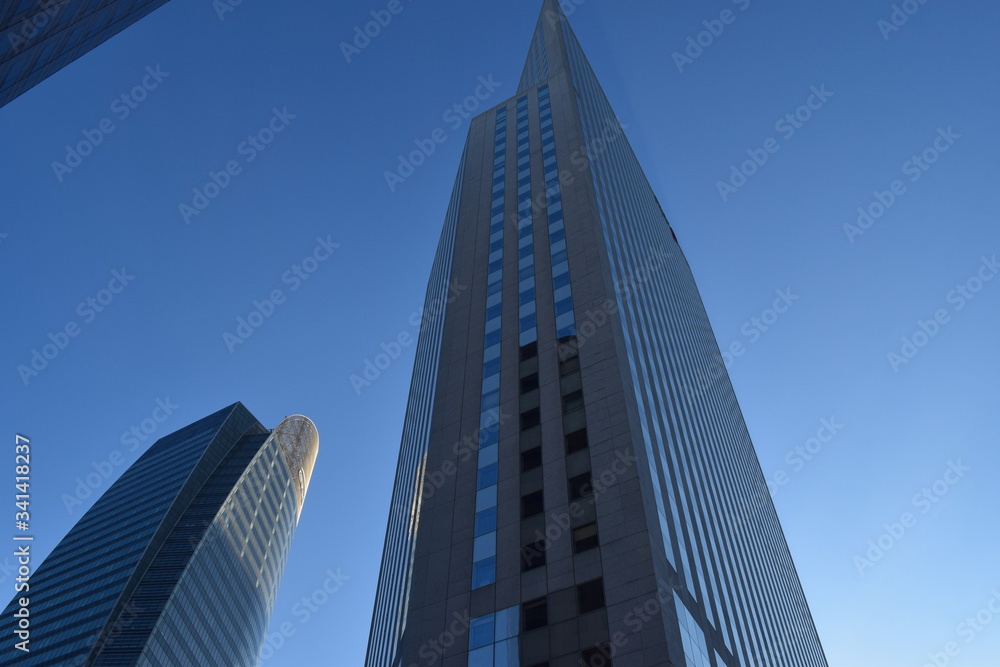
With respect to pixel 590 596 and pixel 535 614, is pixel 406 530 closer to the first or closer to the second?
pixel 535 614

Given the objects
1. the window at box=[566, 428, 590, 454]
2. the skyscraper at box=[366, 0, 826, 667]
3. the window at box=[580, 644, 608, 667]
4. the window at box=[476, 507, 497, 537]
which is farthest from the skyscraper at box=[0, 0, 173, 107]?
the window at box=[580, 644, 608, 667]

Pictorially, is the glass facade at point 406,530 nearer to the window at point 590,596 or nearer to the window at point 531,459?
the window at point 531,459

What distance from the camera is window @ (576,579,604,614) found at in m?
33.8

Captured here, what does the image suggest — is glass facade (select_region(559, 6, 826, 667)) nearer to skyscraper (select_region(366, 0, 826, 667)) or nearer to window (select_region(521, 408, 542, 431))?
skyscraper (select_region(366, 0, 826, 667))

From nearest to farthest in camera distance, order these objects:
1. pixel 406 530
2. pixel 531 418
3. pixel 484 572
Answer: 1. pixel 484 572
2. pixel 531 418
3. pixel 406 530

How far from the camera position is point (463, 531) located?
4159cm

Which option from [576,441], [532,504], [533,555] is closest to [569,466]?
[576,441]

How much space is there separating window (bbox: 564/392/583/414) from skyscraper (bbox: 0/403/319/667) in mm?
107396

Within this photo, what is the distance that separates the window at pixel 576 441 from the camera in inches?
1660

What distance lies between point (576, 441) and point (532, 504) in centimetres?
461

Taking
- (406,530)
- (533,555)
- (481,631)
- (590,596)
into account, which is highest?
(406,530)

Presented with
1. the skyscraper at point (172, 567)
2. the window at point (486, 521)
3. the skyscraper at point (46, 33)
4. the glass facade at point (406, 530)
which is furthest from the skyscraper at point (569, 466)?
the skyscraper at point (172, 567)

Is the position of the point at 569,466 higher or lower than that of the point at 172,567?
lower

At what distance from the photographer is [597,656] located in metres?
31.8
